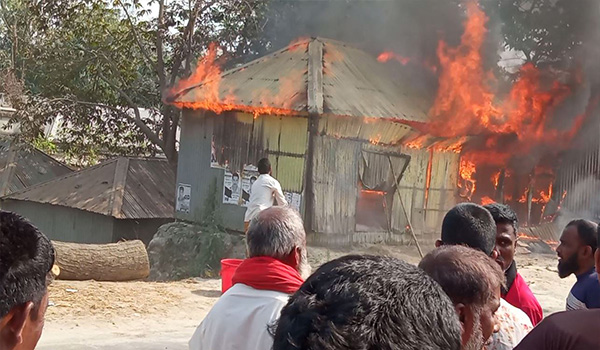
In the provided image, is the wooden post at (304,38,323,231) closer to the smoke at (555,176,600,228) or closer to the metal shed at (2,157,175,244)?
the metal shed at (2,157,175,244)

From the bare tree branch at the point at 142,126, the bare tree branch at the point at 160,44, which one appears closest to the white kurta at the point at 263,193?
the bare tree branch at the point at 160,44

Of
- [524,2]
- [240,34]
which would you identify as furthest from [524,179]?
[240,34]

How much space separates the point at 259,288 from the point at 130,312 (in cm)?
697

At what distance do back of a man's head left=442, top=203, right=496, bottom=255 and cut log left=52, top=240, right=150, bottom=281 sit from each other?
9.10 metres

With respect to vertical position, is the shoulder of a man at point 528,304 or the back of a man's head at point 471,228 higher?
the back of a man's head at point 471,228

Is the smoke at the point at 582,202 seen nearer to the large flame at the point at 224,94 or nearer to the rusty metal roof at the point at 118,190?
the large flame at the point at 224,94

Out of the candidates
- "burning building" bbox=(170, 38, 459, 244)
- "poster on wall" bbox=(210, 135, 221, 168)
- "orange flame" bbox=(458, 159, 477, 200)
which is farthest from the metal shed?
"orange flame" bbox=(458, 159, 477, 200)

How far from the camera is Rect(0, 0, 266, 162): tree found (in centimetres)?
2030

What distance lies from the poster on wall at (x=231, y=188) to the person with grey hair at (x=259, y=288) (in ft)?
42.8

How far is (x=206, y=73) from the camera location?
1825 centimetres

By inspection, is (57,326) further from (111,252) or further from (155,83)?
(155,83)

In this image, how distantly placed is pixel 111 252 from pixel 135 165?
28.9 feet

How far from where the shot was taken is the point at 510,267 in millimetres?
4145

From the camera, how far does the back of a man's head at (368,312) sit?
1317 mm
